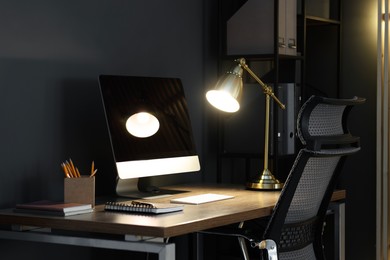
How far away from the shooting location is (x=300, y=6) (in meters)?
4.09

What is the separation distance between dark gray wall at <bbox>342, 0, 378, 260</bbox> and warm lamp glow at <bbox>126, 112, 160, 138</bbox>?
64.5 inches

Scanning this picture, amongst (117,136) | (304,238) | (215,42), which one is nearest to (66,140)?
(117,136)

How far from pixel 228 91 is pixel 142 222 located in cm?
96

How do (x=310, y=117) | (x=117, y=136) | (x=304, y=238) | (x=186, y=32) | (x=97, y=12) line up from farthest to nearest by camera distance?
1. (x=186, y=32)
2. (x=97, y=12)
3. (x=117, y=136)
4. (x=304, y=238)
5. (x=310, y=117)

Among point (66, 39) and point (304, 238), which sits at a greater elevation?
point (66, 39)

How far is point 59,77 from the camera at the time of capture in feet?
9.36

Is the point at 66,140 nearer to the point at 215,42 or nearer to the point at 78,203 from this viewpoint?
the point at 78,203

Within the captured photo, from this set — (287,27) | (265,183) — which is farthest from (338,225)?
(287,27)

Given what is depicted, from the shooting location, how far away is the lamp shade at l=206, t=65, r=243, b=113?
309cm

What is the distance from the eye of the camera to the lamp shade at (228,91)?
3.09 meters

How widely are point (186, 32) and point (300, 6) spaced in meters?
0.81

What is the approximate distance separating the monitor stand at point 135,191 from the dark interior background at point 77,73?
0.15m

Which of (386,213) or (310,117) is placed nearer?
(310,117)

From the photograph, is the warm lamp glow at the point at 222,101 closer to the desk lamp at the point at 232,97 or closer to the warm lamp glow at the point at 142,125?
the desk lamp at the point at 232,97
